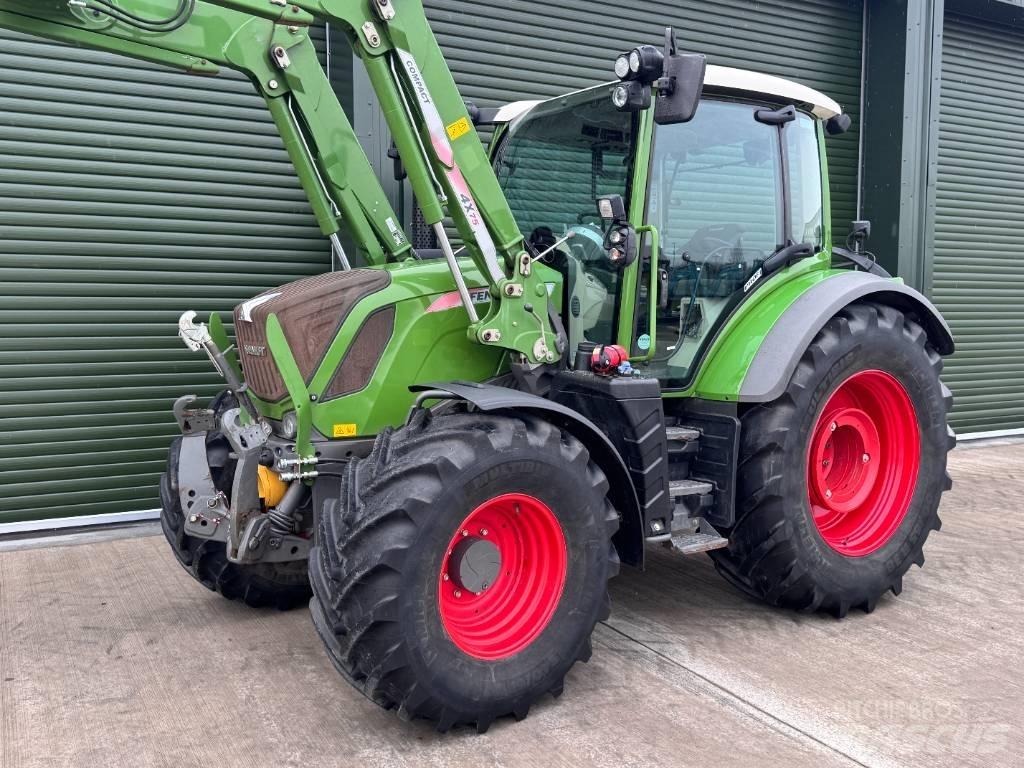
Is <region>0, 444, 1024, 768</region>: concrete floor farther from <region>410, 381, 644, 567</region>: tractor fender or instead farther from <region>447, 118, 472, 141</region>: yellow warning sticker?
<region>447, 118, 472, 141</region>: yellow warning sticker

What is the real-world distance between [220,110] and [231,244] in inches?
34.0

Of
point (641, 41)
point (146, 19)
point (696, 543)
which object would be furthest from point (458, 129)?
point (641, 41)

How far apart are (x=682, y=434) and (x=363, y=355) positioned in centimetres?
138

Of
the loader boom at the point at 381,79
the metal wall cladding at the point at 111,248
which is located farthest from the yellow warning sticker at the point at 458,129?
the metal wall cladding at the point at 111,248

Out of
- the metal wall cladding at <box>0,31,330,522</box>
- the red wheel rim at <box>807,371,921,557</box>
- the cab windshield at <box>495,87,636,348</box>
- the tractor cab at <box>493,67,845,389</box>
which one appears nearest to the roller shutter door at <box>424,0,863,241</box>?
Result: the metal wall cladding at <box>0,31,330,522</box>

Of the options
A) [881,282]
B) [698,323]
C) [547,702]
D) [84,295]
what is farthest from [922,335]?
[84,295]

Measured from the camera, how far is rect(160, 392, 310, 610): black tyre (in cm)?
385

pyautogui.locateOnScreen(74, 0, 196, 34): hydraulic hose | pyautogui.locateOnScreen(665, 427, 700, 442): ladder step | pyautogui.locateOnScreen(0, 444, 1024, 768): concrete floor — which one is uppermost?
pyautogui.locateOnScreen(74, 0, 196, 34): hydraulic hose

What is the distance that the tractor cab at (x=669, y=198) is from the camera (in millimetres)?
3645

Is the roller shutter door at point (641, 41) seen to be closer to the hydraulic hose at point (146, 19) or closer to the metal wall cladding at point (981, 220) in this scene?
the metal wall cladding at point (981, 220)

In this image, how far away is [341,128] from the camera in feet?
12.9

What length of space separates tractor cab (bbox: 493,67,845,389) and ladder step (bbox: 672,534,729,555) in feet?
2.23

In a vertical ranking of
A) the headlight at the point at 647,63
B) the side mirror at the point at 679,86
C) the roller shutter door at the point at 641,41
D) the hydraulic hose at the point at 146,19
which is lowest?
the side mirror at the point at 679,86

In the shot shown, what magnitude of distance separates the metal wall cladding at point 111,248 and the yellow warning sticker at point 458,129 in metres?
2.97
